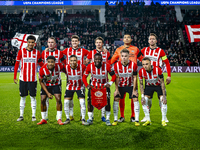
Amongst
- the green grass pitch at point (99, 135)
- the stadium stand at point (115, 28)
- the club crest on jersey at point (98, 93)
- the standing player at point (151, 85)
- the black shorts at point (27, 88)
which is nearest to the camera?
the green grass pitch at point (99, 135)

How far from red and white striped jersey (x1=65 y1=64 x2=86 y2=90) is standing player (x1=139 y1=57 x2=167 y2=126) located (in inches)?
53.9

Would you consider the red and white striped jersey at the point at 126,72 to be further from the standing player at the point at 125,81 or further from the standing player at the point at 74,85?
the standing player at the point at 74,85

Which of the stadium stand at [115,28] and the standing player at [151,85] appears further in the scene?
the stadium stand at [115,28]

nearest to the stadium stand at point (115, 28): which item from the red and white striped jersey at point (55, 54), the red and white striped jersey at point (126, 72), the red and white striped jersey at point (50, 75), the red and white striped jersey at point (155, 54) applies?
the red and white striped jersey at point (155, 54)

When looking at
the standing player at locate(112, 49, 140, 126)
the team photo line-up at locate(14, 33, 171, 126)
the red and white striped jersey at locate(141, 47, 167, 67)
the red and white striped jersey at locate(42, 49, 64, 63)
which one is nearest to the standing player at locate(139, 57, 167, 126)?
the team photo line-up at locate(14, 33, 171, 126)

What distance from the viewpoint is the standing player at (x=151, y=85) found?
4.70 metres

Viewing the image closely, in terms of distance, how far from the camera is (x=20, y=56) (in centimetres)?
518

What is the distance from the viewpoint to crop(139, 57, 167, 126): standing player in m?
4.70

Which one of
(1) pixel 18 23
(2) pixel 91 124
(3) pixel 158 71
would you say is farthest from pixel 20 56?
(1) pixel 18 23

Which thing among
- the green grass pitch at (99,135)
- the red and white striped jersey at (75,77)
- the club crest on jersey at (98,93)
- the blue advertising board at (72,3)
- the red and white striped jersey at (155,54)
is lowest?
the green grass pitch at (99,135)

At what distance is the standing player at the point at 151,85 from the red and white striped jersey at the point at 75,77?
137 cm

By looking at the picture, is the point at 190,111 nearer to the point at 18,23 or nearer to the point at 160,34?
the point at 160,34

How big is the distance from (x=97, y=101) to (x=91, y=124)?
0.57m

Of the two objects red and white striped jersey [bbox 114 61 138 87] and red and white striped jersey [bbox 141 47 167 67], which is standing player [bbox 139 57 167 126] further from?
red and white striped jersey [bbox 141 47 167 67]
